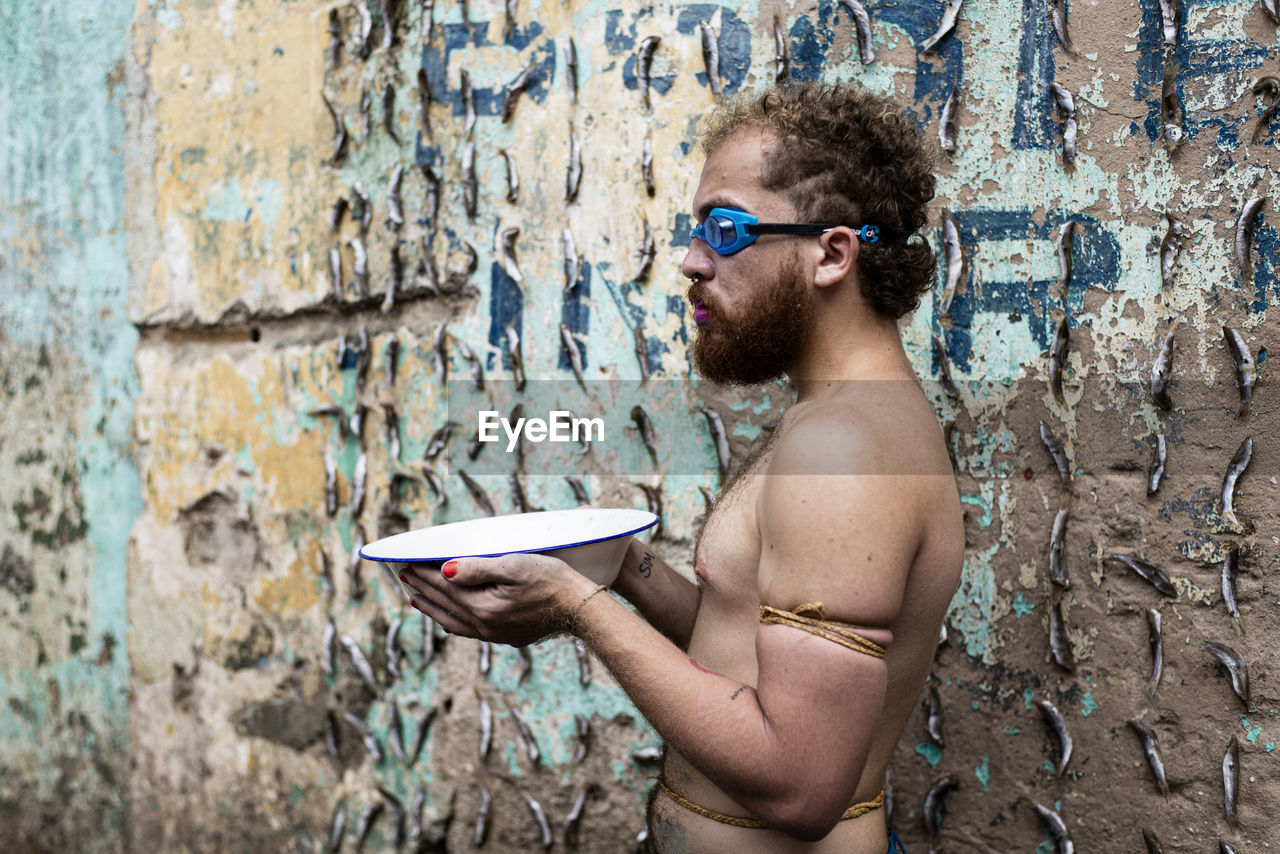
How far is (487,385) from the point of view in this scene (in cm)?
284

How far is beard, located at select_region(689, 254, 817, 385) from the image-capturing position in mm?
1633

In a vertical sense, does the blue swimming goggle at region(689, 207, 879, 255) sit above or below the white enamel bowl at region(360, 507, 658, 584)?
above

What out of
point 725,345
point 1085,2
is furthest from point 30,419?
point 1085,2

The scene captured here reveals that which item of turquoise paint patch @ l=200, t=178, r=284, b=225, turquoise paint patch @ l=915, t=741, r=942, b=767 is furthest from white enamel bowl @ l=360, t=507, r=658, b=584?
turquoise paint patch @ l=200, t=178, r=284, b=225

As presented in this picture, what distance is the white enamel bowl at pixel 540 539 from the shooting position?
5.19ft

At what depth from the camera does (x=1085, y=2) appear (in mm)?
2244

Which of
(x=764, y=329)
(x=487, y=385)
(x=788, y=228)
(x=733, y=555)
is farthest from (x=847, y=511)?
(x=487, y=385)

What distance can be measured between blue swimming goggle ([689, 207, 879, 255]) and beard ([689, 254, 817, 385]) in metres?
0.05

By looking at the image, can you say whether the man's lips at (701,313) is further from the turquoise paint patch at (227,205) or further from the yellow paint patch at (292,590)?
the turquoise paint patch at (227,205)

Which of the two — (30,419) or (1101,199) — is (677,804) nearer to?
(1101,199)

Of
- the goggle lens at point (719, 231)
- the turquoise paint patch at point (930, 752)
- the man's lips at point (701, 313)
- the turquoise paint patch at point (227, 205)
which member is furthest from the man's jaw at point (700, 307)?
the turquoise paint patch at point (227, 205)

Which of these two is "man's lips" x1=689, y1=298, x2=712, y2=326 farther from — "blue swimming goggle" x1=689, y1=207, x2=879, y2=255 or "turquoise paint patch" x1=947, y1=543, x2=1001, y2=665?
"turquoise paint patch" x1=947, y1=543, x2=1001, y2=665

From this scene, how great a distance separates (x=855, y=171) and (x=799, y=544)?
2.19 feet
